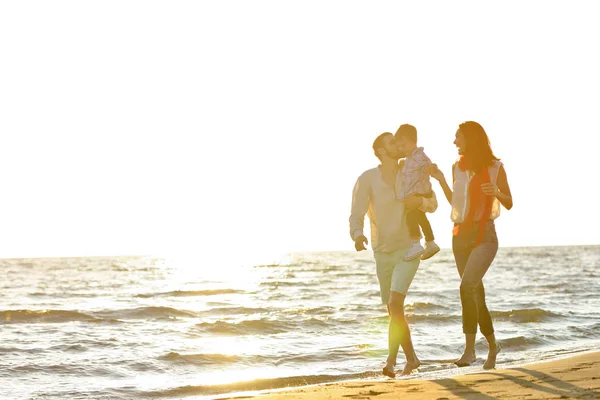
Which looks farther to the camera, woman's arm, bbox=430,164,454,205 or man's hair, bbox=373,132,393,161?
man's hair, bbox=373,132,393,161

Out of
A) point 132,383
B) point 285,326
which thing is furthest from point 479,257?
point 285,326

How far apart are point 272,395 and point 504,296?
57.3 feet

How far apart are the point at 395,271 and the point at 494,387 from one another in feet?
5.09

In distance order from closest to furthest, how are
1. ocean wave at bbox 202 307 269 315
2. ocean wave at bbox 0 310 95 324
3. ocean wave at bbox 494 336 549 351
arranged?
1. ocean wave at bbox 494 336 549 351
2. ocean wave at bbox 0 310 95 324
3. ocean wave at bbox 202 307 269 315

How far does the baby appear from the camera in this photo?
6.79 meters

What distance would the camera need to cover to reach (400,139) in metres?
6.93

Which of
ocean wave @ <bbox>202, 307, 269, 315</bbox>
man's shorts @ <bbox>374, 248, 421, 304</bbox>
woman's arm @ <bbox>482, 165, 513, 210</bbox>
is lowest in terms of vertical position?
ocean wave @ <bbox>202, 307, 269, 315</bbox>

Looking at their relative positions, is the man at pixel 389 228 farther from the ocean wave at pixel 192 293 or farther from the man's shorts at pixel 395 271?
the ocean wave at pixel 192 293

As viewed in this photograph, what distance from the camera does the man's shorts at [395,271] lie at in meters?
6.96

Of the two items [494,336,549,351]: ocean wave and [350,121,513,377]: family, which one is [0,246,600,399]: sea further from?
[350,121,513,377]: family

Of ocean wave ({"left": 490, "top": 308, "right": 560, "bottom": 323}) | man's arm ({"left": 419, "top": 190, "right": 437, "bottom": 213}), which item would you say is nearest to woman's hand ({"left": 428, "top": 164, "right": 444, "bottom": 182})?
man's arm ({"left": 419, "top": 190, "right": 437, "bottom": 213})

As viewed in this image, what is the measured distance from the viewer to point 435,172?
6867mm

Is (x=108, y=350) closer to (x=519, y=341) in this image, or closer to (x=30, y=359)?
(x=30, y=359)

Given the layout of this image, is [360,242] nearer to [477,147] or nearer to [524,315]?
[477,147]
